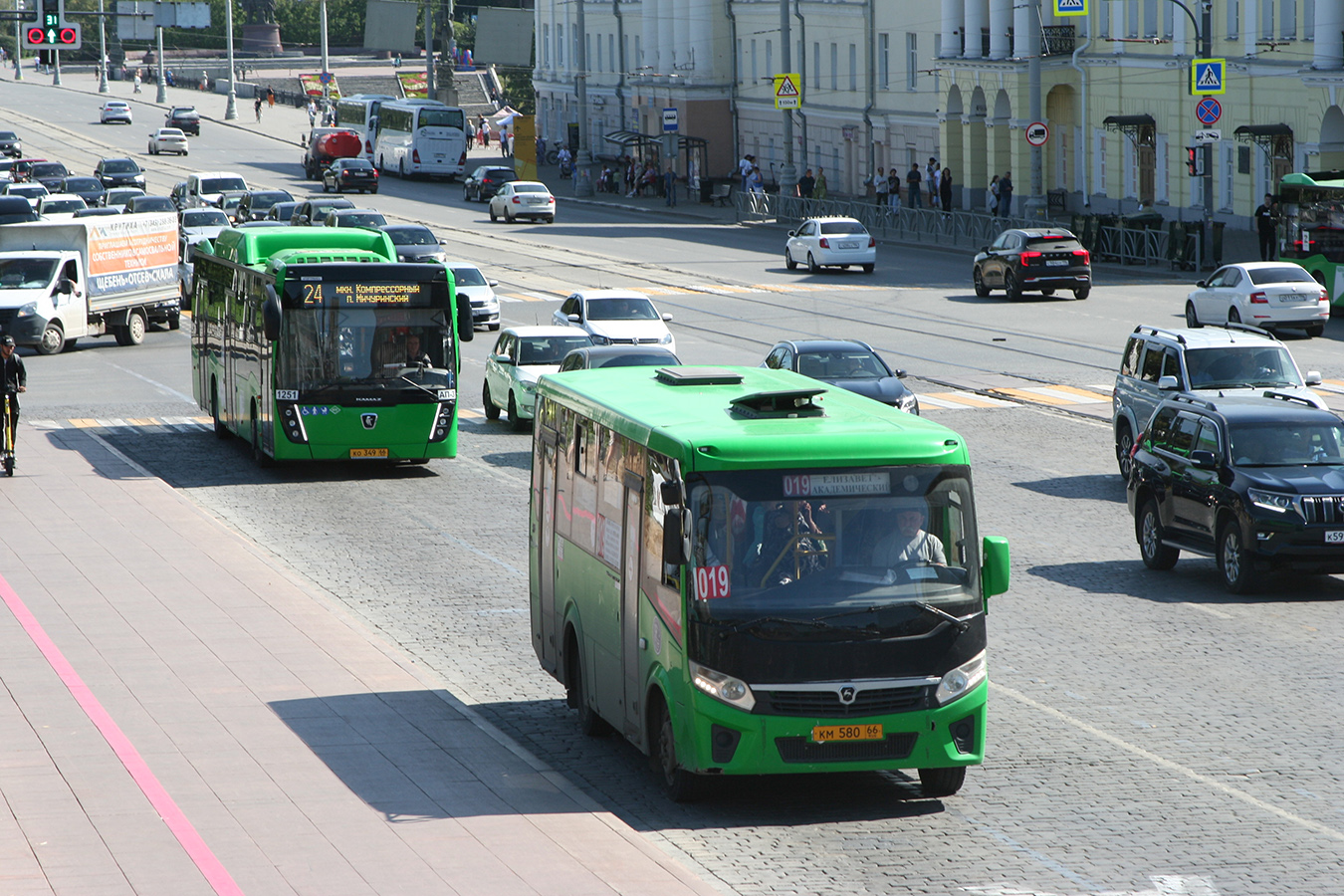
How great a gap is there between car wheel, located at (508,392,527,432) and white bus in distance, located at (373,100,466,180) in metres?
57.5

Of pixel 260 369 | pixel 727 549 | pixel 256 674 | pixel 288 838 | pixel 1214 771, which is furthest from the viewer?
pixel 260 369

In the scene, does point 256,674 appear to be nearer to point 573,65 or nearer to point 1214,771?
point 1214,771

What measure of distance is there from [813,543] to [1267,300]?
2683cm

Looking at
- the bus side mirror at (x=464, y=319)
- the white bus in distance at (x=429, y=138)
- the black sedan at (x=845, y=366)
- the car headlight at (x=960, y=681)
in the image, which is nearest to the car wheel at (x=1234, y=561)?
the car headlight at (x=960, y=681)

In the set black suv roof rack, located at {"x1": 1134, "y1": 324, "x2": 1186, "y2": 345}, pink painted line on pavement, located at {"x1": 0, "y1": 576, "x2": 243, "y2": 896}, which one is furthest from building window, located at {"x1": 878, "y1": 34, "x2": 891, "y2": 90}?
pink painted line on pavement, located at {"x1": 0, "y1": 576, "x2": 243, "y2": 896}

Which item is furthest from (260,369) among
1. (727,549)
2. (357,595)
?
(727,549)

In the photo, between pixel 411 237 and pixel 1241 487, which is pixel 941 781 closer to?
pixel 1241 487

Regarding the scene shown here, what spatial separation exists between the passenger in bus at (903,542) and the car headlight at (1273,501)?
23.8 ft

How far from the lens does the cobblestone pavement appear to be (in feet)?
32.7

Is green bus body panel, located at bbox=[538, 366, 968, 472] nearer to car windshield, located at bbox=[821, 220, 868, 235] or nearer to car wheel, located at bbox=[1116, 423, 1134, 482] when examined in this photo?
car wheel, located at bbox=[1116, 423, 1134, 482]

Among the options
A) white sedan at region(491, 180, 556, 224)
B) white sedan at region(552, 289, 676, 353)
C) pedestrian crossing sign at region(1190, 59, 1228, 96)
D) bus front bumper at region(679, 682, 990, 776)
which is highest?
pedestrian crossing sign at region(1190, 59, 1228, 96)

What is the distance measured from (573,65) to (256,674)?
96.0 meters

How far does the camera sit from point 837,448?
34.9ft

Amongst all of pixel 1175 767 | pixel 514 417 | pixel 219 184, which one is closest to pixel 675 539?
pixel 1175 767
